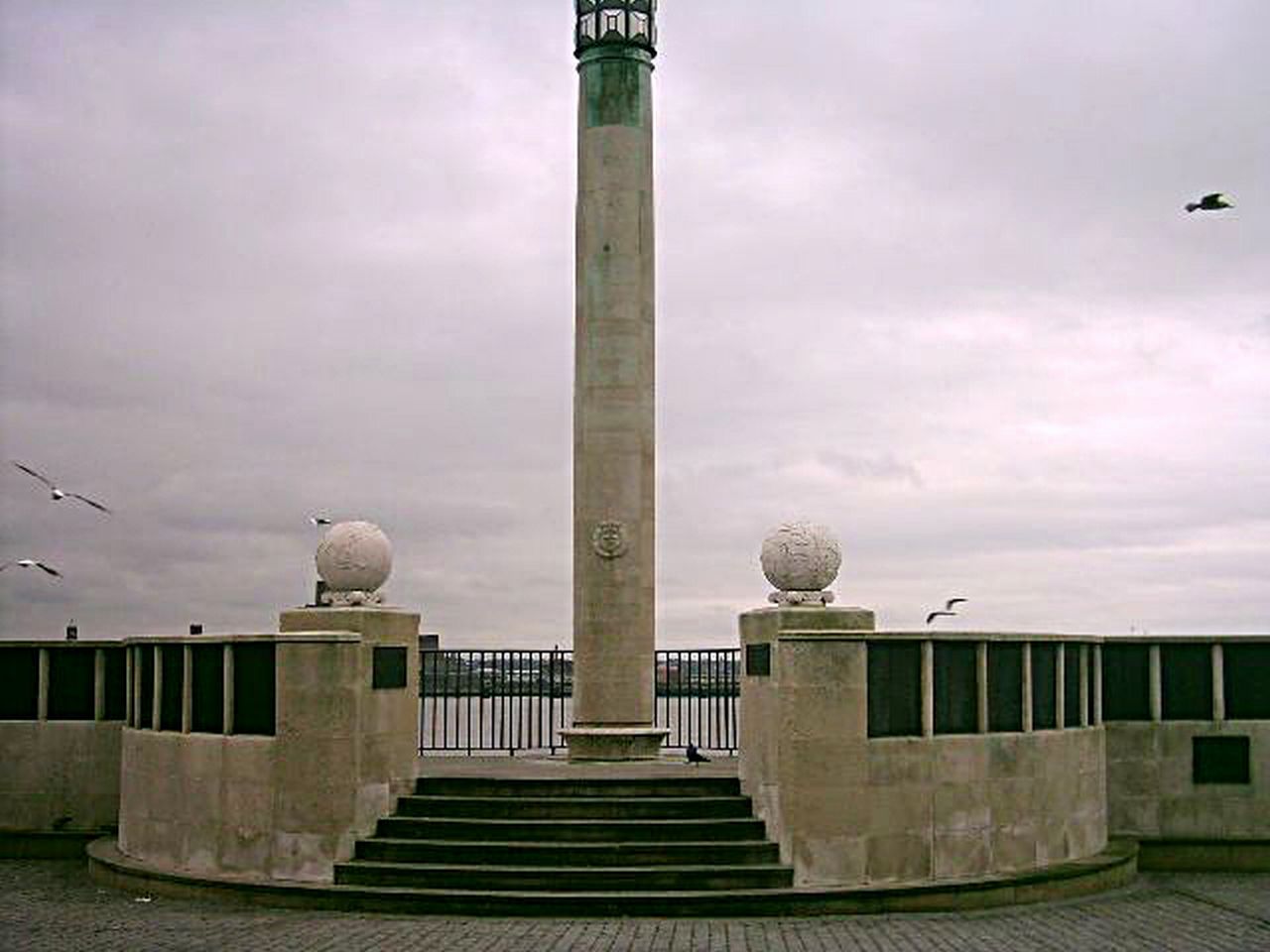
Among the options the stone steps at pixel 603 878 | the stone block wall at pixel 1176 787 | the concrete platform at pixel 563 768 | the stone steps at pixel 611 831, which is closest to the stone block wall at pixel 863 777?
the stone steps at pixel 611 831

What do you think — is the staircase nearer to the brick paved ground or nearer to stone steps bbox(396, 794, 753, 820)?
stone steps bbox(396, 794, 753, 820)

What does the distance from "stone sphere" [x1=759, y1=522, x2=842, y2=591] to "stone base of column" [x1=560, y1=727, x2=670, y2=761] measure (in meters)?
6.06

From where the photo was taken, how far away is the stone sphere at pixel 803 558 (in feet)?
69.2

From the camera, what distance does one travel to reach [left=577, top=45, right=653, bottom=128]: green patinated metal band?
1065 inches

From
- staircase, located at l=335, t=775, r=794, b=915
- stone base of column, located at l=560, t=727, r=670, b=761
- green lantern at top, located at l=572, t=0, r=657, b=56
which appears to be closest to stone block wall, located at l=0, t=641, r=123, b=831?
staircase, located at l=335, t=775, r=794, b=915

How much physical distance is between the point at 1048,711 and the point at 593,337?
978cm

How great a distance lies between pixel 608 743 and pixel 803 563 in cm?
670

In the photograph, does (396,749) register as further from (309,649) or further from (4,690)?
(4,690)

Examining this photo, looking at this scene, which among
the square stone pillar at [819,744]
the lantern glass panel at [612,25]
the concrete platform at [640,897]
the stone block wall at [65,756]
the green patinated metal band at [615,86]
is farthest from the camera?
the lantern glass panel at [612,25]

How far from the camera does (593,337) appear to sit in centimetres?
2675

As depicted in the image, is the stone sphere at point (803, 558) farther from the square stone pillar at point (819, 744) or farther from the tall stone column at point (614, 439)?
the tall stone column at point (614, 439)

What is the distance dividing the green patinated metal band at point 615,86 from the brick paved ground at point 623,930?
1428cm

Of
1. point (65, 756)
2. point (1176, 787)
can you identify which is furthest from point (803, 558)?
point (65, 756)

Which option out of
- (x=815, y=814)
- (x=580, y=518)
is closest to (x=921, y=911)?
(x=815, y=814)
